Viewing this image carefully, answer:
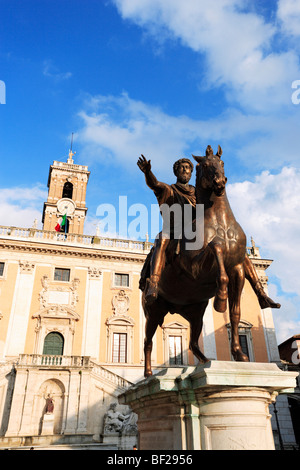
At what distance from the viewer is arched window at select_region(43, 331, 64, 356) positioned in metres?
23.8

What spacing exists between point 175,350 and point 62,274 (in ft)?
32.1

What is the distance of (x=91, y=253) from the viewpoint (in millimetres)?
27125

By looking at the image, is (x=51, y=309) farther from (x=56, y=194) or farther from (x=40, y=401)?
(x=56, y=194)

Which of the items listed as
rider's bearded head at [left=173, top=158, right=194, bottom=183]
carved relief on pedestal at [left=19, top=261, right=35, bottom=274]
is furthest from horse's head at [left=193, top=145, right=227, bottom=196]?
carved relief on pedestal at [left=19, top=261, right=35, bottom=274]

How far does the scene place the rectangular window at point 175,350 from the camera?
83.4 feet

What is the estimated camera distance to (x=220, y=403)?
357cm

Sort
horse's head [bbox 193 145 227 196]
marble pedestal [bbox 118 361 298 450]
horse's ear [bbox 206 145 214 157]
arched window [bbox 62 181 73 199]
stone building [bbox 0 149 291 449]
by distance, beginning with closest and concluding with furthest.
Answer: marble pedestal [bbox 118 361 298 450]
horse's head [bbox 193 145 227 196]
horse's ear [bbox 206 145 214 157]
stone building [bbox 0 149 291 449]
arched window [bbox 62 181 73 199]

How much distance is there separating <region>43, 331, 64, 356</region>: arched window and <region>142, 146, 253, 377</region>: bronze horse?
67.9 ft

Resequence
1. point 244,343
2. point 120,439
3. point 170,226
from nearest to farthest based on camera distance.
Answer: point 170,226 → point 120,439 → point 244,343

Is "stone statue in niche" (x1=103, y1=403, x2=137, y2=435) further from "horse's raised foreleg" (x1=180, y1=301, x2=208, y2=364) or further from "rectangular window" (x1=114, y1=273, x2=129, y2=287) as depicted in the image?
"horse's raised foreleg" (x1=180, y1=301, x2=208, y2=364)

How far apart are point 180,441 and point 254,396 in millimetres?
882

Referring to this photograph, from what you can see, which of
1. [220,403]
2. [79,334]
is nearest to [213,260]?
[220,403]

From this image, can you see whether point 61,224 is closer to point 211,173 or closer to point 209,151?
point 209,151
